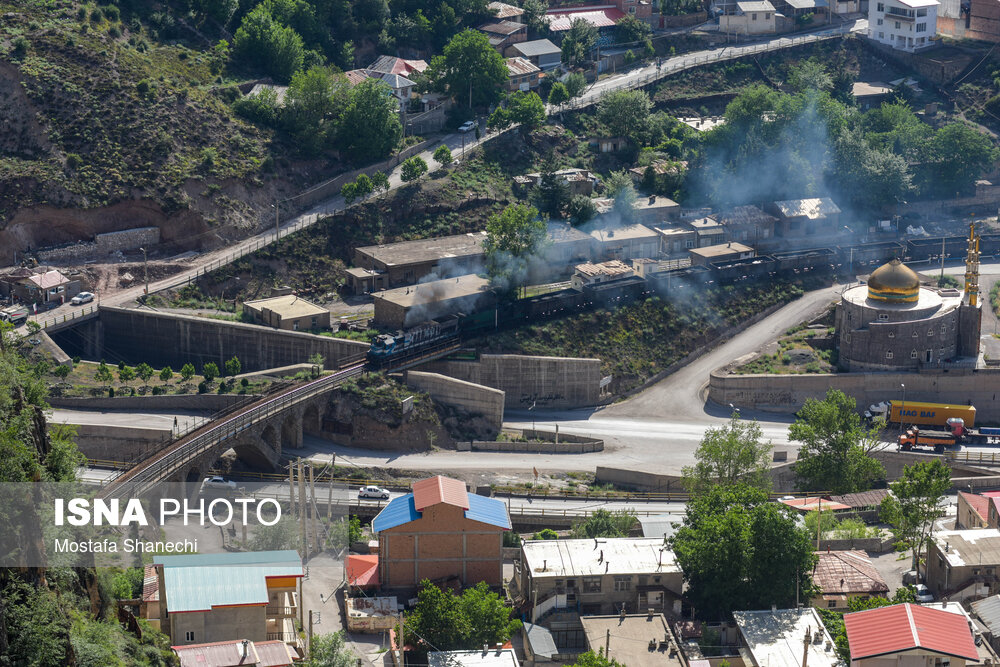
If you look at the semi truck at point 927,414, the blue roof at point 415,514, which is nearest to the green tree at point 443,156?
the semi truck at point 927,414

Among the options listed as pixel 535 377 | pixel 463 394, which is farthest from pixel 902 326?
pixel 463 394

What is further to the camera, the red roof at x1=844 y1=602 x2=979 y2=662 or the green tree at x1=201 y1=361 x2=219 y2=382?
the green tree at x1=201 y1=361 x2=219 y2=382

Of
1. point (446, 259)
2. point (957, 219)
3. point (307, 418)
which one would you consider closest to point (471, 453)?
point (307, 418)

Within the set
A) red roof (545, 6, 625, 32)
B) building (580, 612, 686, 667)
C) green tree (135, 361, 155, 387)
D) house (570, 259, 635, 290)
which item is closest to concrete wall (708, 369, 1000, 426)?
house (570, 259, 635, 290)

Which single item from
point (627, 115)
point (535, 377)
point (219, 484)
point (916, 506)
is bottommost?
point (916, 506)

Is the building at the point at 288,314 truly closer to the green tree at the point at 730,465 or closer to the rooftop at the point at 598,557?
the green tree at the point at 730,465

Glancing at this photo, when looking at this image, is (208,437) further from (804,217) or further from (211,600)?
(804,217)

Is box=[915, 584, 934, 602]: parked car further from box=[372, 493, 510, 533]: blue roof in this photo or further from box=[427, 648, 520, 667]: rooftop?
box=[427, 648, 520, 667]: rooftop
